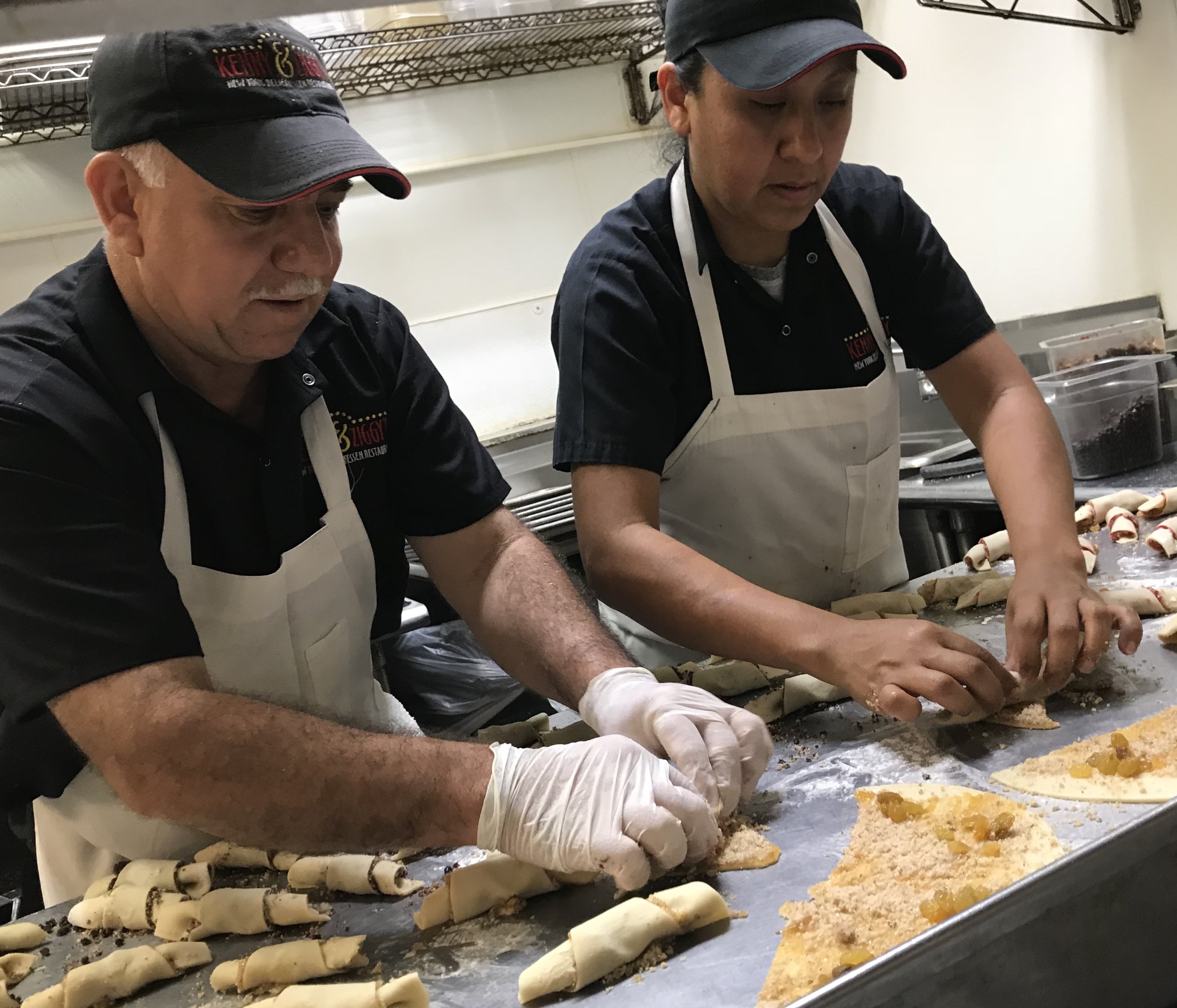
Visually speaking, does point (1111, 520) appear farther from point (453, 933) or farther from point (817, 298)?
point (453, 933)

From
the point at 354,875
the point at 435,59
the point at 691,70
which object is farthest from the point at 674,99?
the point at 435,59

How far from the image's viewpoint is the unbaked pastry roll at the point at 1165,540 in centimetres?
162

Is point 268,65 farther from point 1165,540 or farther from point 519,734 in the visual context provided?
point 1165,540

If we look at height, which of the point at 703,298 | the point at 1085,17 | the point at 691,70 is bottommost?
the point at 703,298

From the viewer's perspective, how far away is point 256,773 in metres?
1.07

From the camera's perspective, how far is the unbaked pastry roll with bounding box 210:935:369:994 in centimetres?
98

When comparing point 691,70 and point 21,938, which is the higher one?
point 691,70

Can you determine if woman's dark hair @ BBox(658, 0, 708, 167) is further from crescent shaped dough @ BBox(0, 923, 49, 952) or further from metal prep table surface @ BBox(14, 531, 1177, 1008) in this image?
crescent shaped dough @ BBox(0, 923, 49, 952)

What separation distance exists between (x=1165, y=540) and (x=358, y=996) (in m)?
1.38

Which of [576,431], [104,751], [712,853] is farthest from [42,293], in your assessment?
[712,853]

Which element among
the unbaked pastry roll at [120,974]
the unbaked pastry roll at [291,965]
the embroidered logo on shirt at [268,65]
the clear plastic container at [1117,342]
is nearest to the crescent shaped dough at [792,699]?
the unbaked pastry roll at [291,965]

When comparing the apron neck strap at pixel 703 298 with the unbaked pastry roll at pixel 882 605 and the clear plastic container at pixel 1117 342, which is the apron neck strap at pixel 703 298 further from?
the clear plastic container at pixel 1117 342

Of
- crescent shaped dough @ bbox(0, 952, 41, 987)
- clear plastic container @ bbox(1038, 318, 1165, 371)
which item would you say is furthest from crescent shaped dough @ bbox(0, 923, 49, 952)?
clear plastic container @ bbox(1038, 318, 1165, 371)

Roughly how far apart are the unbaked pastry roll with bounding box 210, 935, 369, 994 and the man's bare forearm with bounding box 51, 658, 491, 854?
0.11 meters
